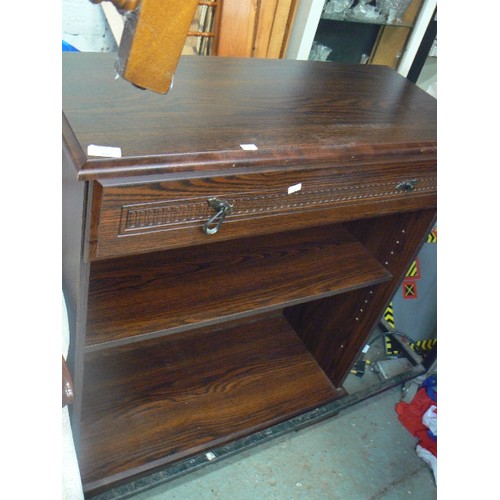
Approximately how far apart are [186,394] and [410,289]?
90 centimetres

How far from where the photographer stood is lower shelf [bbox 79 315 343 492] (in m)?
1.15

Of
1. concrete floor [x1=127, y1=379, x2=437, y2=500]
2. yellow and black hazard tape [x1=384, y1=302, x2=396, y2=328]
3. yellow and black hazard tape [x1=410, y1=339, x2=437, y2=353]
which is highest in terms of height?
yellow and black hazard tape [x1=384, y1=302, x2=396, y2=328]

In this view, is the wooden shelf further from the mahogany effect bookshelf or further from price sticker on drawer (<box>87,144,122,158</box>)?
price sticker on drawer (<box>87,144,122,158</box>)

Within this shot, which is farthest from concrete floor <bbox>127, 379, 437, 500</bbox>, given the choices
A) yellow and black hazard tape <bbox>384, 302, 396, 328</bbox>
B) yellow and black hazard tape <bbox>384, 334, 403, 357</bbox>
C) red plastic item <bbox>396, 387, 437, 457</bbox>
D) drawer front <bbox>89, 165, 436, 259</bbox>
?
drawer front <bbox>89, 165, 436, 259</bbox>

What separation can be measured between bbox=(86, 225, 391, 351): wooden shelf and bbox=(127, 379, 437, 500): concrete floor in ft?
1.77

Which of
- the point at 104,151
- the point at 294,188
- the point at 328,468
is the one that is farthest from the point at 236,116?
the point at 328,468

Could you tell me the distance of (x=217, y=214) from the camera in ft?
2.43

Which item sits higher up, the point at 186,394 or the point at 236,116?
the point at 236,116

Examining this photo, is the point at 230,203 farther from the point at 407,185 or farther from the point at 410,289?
the point at 410,289

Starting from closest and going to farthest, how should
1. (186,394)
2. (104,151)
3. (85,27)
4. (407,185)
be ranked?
(104,151)
(407,185)
(186,394)
(85,27)
